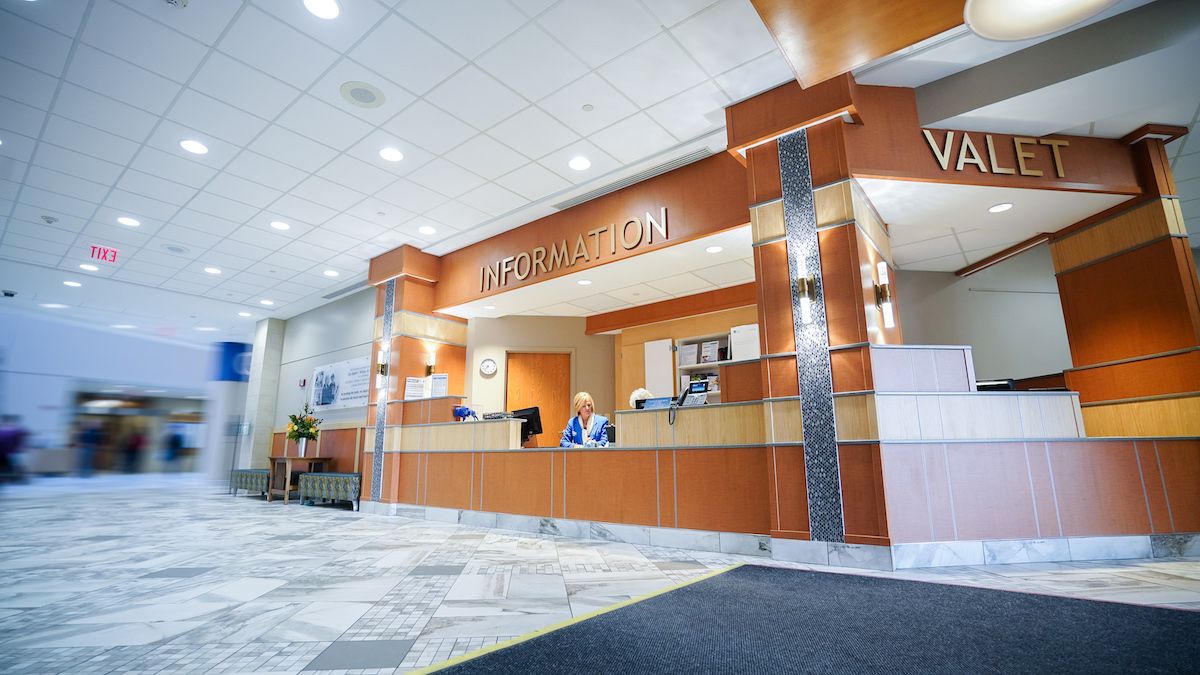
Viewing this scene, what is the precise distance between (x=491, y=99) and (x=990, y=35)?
391cm

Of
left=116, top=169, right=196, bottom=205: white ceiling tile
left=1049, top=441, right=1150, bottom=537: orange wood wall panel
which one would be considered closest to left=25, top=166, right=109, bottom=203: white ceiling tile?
left=116, top=169, right=196, bottom=205: white ceiling tile

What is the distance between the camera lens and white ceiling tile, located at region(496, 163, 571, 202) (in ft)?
20.0

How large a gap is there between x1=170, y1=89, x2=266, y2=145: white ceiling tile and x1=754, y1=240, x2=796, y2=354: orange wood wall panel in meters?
5.13

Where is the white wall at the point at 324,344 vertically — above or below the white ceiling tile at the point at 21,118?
below

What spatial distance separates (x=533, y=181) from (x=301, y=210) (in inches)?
130

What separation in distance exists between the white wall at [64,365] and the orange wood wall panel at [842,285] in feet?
53.9

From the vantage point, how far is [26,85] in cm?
463

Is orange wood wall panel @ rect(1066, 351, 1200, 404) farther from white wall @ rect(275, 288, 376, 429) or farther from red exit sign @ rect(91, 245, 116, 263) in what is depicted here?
red exit sign @ rect(91, 245, 116, 263)

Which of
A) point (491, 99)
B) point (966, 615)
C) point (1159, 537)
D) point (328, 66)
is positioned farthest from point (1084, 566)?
point (328, 66)

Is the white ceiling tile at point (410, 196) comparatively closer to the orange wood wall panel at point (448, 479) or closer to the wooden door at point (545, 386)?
the orange wood wall panel at point (448, 479)

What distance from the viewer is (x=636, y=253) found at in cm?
635

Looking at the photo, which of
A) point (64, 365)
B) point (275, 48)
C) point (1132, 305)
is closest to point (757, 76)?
point (275, 48)

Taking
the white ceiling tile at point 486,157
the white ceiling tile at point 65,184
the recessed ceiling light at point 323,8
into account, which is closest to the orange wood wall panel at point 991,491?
the white ceiling tile at point 486,157

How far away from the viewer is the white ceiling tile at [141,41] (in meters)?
3.93
